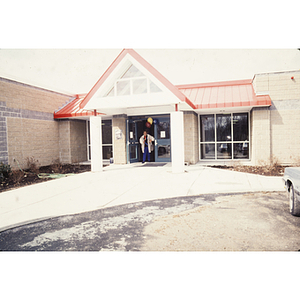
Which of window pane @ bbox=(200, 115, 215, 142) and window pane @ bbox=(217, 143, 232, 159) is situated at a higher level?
window pane @ bbox=(200, 115, 215, 142)

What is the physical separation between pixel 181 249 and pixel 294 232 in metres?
1.96

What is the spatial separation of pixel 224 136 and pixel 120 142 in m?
6.05

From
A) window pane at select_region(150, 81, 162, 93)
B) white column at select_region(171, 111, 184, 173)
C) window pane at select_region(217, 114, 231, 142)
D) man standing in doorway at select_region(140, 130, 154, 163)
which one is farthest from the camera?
window pane at select_region(217, 114, 231, 142)

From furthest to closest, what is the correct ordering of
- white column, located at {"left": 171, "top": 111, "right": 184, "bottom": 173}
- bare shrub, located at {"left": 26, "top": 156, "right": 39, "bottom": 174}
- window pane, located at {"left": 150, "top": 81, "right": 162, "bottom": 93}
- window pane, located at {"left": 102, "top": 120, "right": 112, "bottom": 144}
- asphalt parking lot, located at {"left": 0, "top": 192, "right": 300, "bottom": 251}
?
window pane, located at {"left": 102, "top": 120, "right": 112, "bottom": 144} → bare shrub, located at {"left": 26, "top": 156, "right": 39, "bottom": 174} → white column, located at {"left": 171, "top": 111, "right": 184, "bottom": 173} → window pane, located at {"left": 150, "top": 81, "right": 162, "bottom": 93} → asphalt parking lot, located at {"left": 0, "top": 192, "right": 300, "bottom": 251}

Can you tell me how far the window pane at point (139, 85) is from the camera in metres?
9.99

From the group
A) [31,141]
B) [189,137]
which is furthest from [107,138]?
[189,137]

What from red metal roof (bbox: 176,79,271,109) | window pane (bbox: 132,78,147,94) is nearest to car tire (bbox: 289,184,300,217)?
window pane (bbox: 132,78,147,94)

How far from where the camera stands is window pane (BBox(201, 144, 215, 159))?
14852 millimetres

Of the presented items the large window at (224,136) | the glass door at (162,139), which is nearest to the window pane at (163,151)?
the glass door at (162,139)

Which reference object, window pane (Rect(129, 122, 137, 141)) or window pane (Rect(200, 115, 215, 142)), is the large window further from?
window pane (Rect(129, 122, 137, 141))

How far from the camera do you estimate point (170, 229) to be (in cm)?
435

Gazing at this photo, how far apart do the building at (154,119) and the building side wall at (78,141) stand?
0.20ft

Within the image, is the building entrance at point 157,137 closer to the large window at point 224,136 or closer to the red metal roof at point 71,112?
the large window at point 224,136

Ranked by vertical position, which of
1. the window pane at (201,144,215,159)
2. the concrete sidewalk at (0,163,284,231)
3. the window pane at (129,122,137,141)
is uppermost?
the window pane at (129,122,137,141)
